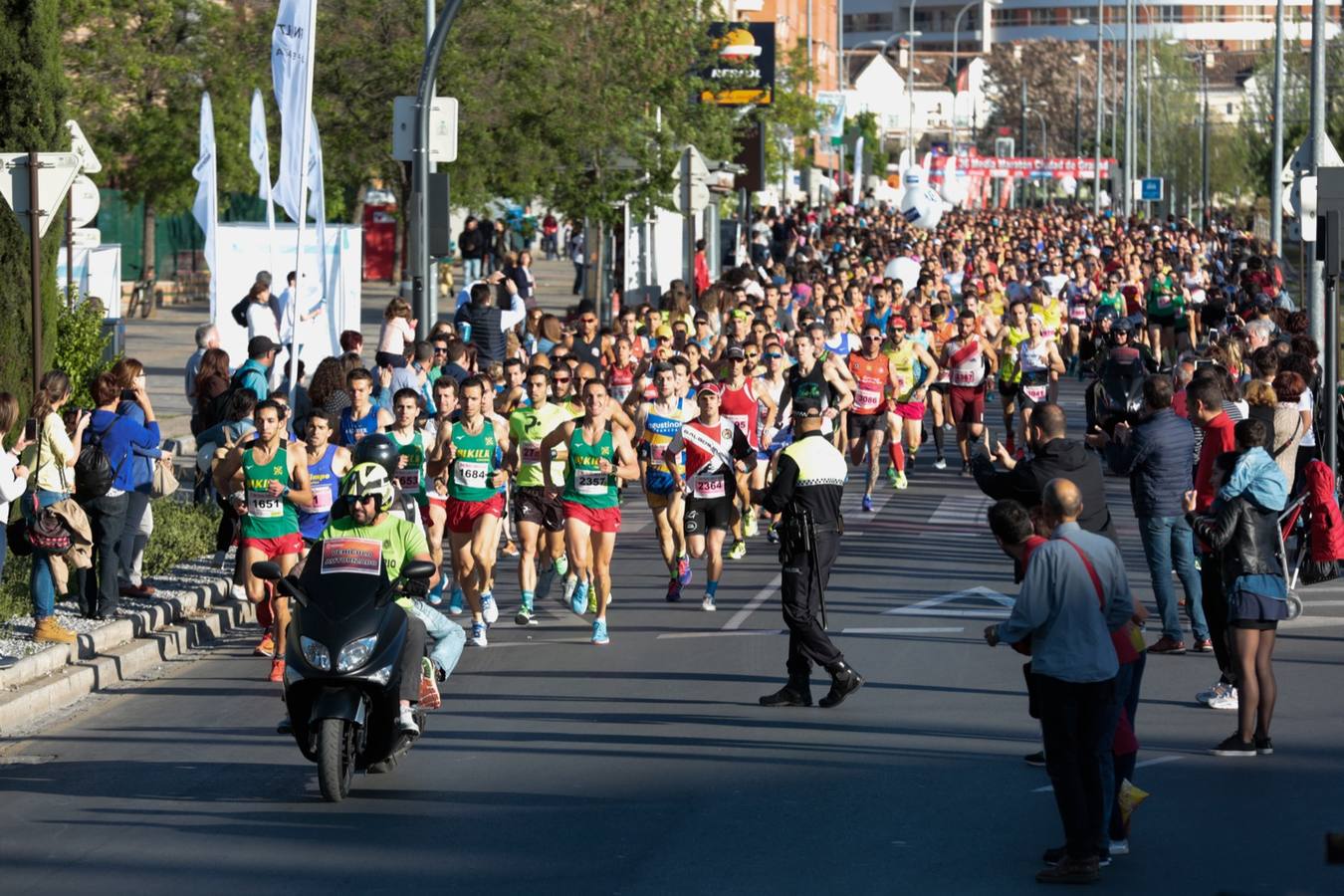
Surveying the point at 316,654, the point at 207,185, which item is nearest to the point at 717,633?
the point at 316,654

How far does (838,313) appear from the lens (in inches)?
888

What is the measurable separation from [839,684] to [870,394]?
9562mm

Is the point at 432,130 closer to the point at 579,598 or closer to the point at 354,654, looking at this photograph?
the point at 579,598

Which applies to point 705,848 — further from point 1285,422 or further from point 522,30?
point 522,30

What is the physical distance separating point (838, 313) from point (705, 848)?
1414cm

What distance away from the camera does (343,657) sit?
31.6ft

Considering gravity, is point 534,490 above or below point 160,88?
below

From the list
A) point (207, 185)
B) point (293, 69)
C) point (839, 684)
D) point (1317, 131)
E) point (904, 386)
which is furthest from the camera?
point (1317, 131)

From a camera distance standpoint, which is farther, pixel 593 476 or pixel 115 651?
pixel 593 476

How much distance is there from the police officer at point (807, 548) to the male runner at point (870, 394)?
8.78 metres

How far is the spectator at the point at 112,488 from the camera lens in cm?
1407

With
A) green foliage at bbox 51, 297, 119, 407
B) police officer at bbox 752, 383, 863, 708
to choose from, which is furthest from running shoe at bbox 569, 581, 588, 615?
green foliage at bbox 51, 297, 119, 407

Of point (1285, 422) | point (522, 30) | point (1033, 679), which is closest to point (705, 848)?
point (1033, 679)

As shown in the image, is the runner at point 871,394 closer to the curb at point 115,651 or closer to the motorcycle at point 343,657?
the curb at point 115,651
